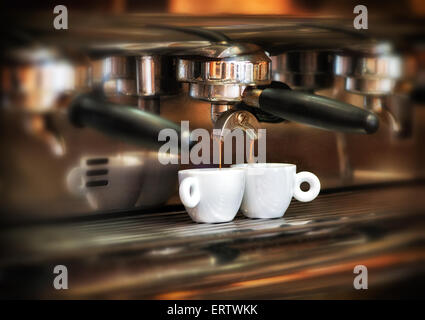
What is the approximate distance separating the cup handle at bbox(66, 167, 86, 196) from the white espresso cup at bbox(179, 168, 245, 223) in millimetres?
93

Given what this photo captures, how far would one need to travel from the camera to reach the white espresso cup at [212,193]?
2.16ft

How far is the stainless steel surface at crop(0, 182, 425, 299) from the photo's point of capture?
1.81 feet

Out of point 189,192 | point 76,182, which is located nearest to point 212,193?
point 189,192

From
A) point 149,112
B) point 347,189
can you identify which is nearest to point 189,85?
point 149,112

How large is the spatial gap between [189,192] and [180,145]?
0.09m

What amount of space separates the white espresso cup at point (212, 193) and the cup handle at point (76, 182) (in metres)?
0.09

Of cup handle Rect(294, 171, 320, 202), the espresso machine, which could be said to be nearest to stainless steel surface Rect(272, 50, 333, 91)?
the espresso machine

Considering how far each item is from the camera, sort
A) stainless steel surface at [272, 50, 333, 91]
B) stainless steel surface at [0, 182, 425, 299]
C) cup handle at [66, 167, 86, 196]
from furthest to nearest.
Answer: stainless steel surface at [272, 50, 333, 91] < cup handle at [66, 167, 86, 196] < stainless steel surface at [0, 182, 425, 299]

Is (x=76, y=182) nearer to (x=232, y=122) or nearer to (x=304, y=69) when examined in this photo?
(x=232, y=122)

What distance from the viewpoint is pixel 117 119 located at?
0.67 meters

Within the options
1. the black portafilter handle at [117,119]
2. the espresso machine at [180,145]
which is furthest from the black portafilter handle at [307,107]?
the black portafilter handle at [117,119]

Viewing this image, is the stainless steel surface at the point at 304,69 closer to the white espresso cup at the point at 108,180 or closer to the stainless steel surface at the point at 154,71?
the stainless steel surface at the point at 154,71

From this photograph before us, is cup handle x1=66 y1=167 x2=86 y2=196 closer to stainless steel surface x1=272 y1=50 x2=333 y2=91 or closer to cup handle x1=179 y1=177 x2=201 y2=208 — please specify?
cup handle x1=179 y1=177 x2=201 y2=208

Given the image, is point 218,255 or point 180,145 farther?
point 180,145
